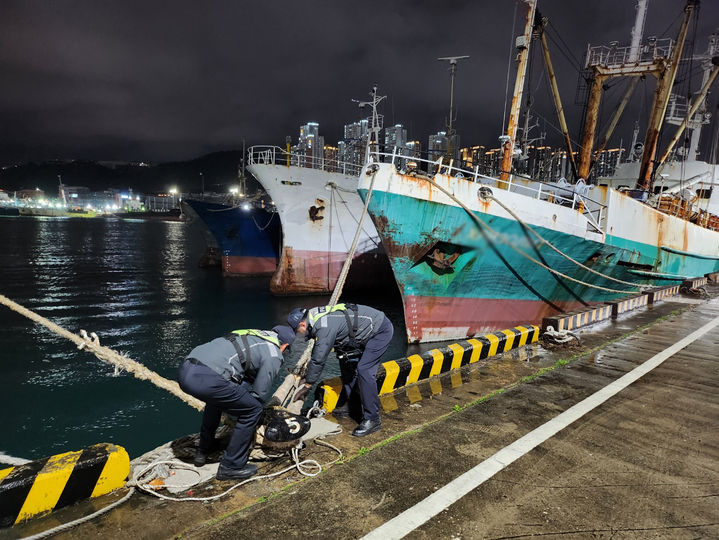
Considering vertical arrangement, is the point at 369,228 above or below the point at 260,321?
above

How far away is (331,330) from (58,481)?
232cm

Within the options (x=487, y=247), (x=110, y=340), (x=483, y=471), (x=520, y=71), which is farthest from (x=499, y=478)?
(x=110, y=340)

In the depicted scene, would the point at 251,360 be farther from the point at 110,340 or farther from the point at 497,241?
the point at 110,340

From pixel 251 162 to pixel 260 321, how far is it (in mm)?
7120

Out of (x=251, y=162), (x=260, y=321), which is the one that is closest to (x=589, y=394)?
(x=260, y=321)

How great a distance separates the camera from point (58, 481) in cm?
275

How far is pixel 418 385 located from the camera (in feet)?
17.0

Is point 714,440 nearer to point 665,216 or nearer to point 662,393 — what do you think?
point 662,393

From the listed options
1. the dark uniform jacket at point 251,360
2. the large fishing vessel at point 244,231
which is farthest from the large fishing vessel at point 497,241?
the large fishing vessel at point 244,231

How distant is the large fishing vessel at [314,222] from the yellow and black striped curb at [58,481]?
14960 millimetres

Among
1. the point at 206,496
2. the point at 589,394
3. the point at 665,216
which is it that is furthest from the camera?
the point at 665,216

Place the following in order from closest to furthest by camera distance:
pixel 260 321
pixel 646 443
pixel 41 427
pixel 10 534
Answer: pixel 10 534, pixel 646 443, pixel 41 427, pixel 260 321

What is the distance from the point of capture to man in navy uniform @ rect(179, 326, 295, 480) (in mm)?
3037

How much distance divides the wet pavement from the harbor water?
4281 mm
